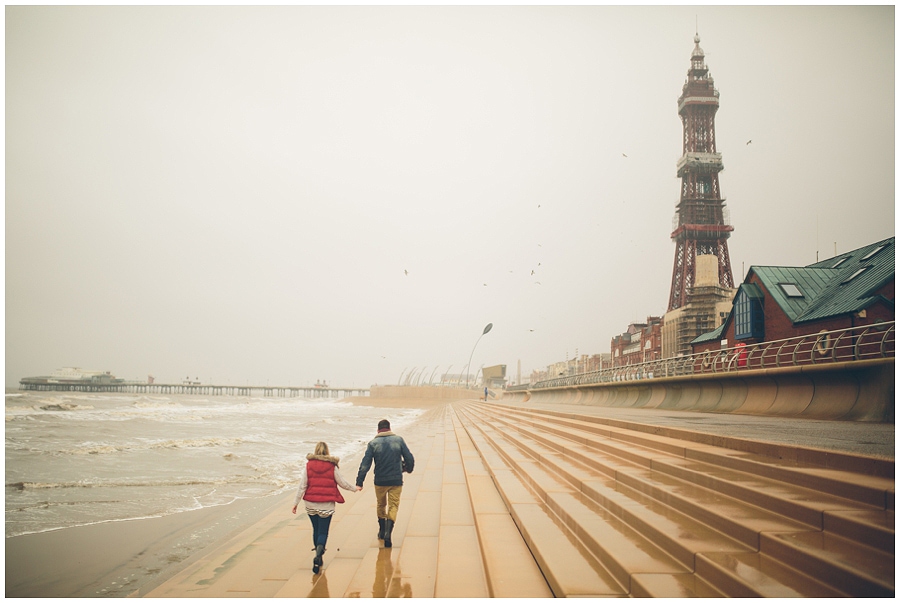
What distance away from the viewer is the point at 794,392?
1120 cm

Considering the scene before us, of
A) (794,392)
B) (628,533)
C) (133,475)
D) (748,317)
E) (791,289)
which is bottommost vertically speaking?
(133,475)

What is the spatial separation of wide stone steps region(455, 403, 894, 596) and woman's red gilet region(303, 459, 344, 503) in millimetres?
1941

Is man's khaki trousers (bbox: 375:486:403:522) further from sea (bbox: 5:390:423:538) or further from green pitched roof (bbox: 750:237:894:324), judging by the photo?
green pitched roof (bbox: 750:237:894:324)

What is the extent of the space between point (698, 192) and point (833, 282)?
5597cm

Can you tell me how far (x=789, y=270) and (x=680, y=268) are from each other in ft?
159

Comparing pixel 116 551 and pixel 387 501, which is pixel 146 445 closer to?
pixel 116 551

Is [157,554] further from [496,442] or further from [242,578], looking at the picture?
[496,442]

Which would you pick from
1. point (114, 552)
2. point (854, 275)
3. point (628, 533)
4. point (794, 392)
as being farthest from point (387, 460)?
point (854, 275)

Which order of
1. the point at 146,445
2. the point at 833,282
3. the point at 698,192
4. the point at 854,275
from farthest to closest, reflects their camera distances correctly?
the point at 698,192 < the point at 833,282 < the point at 854,275 < the point at 146,445

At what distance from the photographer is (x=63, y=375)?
163125 mm

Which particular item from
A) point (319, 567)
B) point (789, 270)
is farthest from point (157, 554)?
point (789, 270)

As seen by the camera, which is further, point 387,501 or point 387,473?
point 387,501

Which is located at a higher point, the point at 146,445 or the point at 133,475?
the point at 133,475

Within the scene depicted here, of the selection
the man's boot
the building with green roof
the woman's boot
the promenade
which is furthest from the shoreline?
the building with green roof
